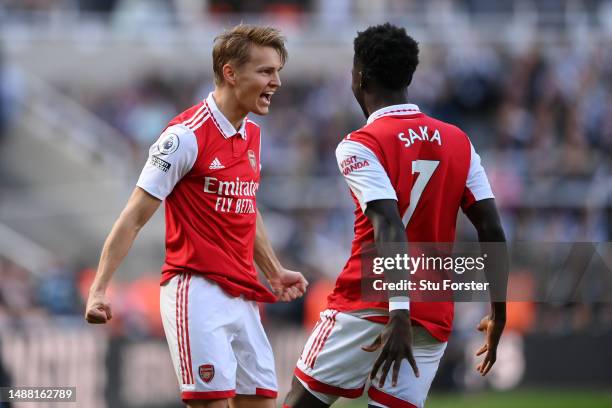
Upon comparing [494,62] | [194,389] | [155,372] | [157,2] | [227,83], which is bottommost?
[155,372]

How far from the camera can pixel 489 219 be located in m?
6.37

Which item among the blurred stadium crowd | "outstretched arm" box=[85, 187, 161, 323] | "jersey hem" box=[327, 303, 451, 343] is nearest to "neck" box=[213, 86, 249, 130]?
"outstretched arm" box=[85, 187, 161, 323]

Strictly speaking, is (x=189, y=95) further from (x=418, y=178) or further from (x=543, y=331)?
(x=418, y=178)

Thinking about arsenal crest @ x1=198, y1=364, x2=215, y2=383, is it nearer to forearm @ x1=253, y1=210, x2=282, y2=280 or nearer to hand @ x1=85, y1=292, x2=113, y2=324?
hand @ x1=85, y1=292, x2=113, y2=324

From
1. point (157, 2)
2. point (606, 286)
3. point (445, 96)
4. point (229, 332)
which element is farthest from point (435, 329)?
point (157, 2)

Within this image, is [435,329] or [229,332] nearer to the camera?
[435,329]

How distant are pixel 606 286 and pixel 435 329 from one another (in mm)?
9448

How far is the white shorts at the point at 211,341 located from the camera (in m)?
6.59

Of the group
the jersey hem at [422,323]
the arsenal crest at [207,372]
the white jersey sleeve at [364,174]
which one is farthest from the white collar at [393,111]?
the arsenal crest at [207,372]

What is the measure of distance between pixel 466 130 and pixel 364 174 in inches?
562

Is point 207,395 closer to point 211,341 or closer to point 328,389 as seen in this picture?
point 211,341

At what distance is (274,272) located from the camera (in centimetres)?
738

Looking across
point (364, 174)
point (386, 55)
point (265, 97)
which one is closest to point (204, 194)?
point (265, 97)

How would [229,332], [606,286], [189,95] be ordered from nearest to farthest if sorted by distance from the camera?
[229,332] < [606,286] < [189,95]
